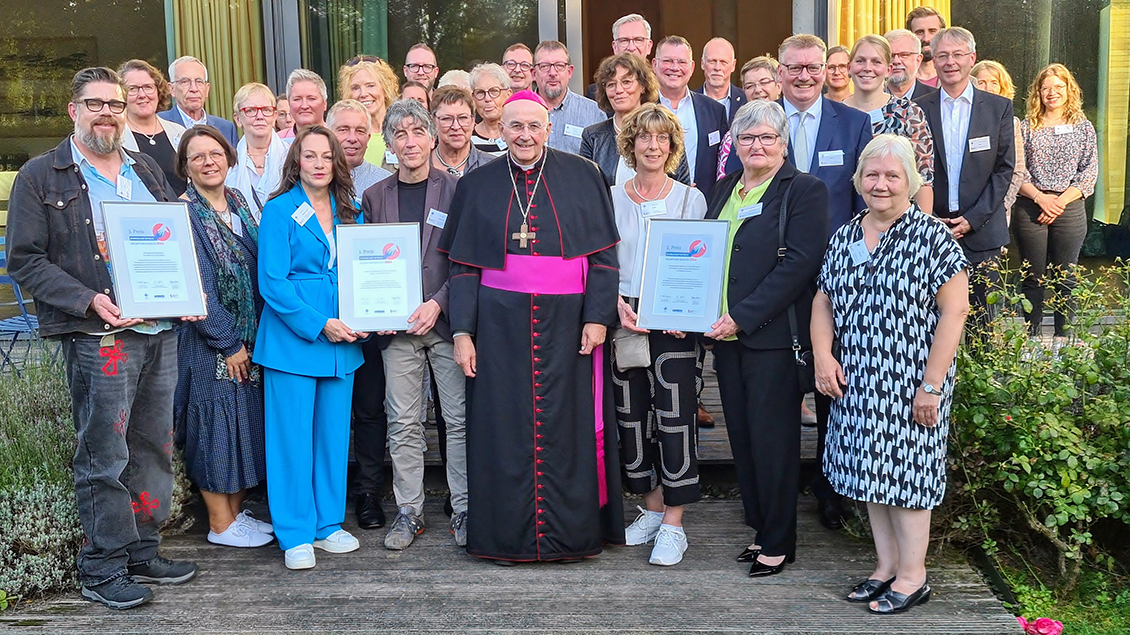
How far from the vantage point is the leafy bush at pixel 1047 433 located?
4398 mm

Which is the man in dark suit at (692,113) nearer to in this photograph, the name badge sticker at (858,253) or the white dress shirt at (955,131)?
the white dress shirt at (955,131)

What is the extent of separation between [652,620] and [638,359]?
1.17 m

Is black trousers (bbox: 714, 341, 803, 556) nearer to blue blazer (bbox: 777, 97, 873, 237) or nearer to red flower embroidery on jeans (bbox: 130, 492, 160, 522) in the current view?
blue blazer (bbox: 777, 97, 873, 237)

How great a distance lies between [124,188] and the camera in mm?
4305

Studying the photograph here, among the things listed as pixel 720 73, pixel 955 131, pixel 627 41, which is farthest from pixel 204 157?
pixel 955 131

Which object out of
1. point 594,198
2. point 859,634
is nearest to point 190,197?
point 594,198

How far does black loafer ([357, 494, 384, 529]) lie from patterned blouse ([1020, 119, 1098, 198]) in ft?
17.3

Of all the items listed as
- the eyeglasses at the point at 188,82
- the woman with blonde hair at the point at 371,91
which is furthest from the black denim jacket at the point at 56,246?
the eyeglasses at the point at 188,82

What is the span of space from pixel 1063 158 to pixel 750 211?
4.10 m

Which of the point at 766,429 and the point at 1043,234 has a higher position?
the point at 1043,234

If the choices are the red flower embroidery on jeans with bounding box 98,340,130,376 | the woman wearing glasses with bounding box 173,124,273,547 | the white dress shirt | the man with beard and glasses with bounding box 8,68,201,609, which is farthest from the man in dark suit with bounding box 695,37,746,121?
the red flower embroidery on jeans with bounding box 98,340,130,376

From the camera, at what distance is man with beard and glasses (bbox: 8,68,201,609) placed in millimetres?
4098

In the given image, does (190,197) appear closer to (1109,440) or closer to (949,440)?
(949,440)

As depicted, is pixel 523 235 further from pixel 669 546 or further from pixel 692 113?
pixel 692 113
